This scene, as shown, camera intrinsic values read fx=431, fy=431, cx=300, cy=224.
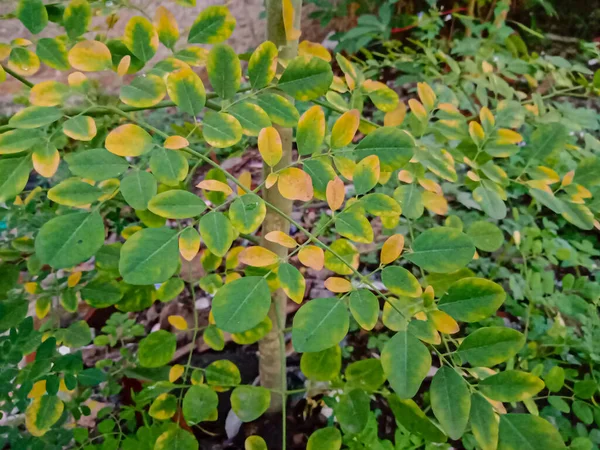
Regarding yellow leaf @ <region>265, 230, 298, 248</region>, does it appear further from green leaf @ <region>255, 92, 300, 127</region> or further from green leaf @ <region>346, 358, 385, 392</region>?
green leaf @ <region>346, 358, 385, 392</region>

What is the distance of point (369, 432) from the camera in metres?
0.91

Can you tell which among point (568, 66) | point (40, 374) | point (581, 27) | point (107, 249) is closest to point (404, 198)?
point (107, 249)

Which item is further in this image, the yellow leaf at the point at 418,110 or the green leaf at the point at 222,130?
the yellow leaf at the point at 418,110

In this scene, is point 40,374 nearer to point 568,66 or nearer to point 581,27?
point 568,66

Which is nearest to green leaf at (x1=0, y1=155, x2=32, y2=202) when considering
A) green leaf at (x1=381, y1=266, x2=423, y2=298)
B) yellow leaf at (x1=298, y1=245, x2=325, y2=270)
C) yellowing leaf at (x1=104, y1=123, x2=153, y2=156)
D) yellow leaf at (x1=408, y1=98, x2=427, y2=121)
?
yellowing leaf at (x1=104, y1=123, x2=153, y2=156)

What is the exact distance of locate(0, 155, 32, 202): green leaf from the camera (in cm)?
46

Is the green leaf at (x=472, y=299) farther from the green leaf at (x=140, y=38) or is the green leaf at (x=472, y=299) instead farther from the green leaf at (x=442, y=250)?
the green leaf at (x=140, y=38)

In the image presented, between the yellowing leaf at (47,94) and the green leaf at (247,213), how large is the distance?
0.77 feet

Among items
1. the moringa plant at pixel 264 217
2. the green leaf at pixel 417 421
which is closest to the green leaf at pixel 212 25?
the moringa plant at pixel 264 217

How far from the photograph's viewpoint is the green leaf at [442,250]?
473mm

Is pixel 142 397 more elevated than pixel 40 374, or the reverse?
pixel 40 374

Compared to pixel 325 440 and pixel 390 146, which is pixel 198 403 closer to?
pixel 325 440

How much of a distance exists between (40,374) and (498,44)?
77.3 inches

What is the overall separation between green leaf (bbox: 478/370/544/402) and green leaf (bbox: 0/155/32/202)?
537 millimetres
